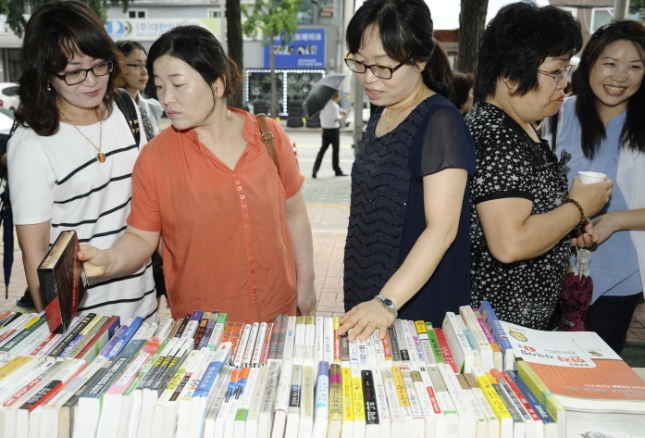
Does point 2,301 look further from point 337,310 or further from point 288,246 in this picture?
point 288,246

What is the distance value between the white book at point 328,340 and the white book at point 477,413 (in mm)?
316

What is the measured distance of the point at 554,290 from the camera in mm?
1994

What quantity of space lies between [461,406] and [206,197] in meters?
1.16

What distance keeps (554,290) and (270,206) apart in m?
1.05

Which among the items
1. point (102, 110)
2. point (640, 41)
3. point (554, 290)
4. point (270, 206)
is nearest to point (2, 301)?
point (102, 110)

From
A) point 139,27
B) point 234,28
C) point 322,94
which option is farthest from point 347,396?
point 139,27

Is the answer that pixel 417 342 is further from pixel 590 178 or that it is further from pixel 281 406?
pixel 590 178

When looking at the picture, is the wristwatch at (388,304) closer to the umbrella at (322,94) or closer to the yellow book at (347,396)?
the yellow book at (347,396)

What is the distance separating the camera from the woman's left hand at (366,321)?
1.46 metres

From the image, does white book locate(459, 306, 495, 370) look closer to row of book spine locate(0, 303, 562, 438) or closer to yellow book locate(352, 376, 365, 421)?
row of book spine locate(0, 303, 562, 438)

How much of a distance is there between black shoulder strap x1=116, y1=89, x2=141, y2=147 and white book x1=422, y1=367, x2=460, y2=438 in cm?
157

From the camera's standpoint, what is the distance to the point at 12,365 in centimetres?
129

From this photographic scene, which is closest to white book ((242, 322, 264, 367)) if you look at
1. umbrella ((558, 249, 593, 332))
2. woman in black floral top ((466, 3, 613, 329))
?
woman in black floral top ((466, 3, 613, 329))

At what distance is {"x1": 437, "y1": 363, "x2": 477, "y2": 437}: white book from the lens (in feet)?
3.74
